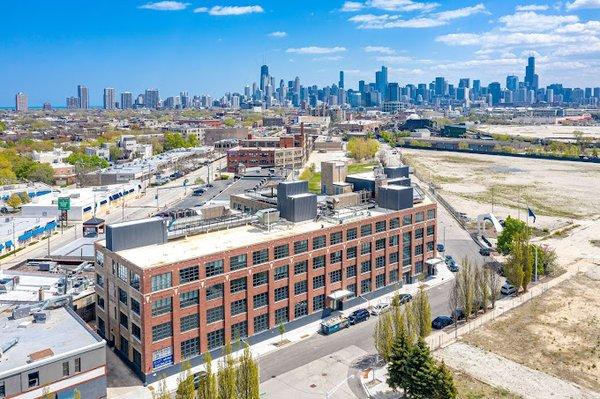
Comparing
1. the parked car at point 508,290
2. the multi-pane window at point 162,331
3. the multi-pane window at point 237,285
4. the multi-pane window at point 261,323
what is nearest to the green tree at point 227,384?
the multi-pane window at point 162,331

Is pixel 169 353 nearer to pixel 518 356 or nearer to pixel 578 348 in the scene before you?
pixel 518 356

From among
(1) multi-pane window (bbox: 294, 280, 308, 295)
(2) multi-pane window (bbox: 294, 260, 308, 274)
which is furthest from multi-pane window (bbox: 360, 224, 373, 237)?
(1) multi-pane window (bbox: 294, 280, 308, 295)

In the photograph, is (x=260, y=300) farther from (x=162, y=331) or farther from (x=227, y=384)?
(x=227, y=384)

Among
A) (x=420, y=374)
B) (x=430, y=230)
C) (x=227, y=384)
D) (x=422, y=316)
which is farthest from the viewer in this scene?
(x=430, y=230)

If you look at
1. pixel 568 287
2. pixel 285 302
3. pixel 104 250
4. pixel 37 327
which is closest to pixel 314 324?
pixel 285 302

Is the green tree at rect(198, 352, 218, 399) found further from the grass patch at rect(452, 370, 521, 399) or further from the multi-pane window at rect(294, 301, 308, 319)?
the multi-pane window at rect(294, 301, 308, 319)

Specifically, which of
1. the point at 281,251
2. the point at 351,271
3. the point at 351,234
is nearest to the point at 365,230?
the point at 351,234
